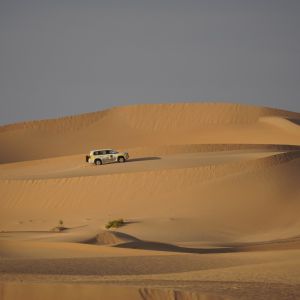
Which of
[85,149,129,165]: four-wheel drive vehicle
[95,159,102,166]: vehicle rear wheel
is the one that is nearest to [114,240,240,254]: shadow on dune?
[85,149,129,165]: four-wheel drive vehicle

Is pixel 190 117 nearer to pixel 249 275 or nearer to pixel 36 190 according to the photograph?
pixel 36 190

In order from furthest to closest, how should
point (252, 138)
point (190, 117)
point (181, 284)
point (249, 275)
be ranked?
point (190, 117) → point (252, 138) → point (249, 275) → point (181, 284)

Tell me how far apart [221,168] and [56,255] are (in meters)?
21.9

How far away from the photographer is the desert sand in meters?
15.5

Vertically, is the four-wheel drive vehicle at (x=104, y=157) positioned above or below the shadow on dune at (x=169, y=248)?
above

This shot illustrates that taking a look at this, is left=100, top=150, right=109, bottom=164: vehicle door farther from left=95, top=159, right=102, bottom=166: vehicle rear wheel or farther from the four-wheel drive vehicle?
left=95, top=159, right=102, bottom=166: vehicle rear wheel

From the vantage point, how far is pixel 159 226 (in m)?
37.1

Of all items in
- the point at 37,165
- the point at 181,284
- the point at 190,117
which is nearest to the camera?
the point at 181,284

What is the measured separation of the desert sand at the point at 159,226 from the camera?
15468mm

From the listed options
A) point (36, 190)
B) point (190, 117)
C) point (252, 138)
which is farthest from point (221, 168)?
point (190, 117)

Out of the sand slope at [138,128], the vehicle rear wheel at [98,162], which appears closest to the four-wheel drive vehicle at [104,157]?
the vehicle rear wheel at [98,162]

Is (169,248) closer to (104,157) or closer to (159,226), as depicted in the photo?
(159,226)

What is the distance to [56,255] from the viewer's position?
23875mm

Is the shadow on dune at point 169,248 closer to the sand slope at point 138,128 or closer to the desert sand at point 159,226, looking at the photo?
the desert sand at point 159,226
